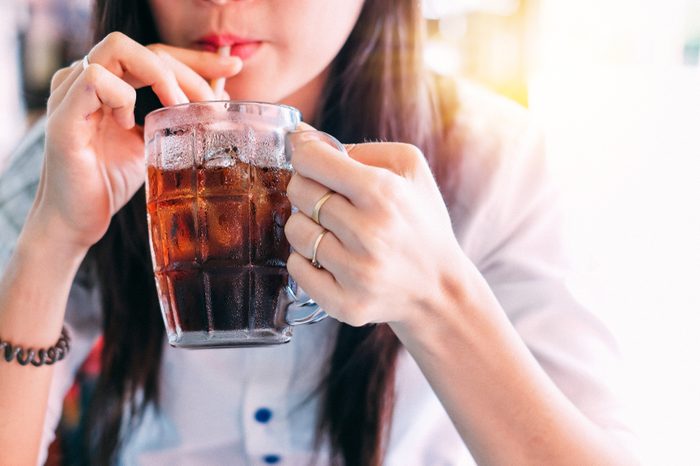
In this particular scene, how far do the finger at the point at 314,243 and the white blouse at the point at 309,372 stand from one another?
677 millimetres

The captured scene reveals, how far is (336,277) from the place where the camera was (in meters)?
0.78

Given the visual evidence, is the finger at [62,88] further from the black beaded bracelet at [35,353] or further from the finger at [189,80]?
the black beaded bracelet at [35,353]

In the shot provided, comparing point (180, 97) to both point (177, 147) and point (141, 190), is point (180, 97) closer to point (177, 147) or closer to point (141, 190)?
point (177, 147)

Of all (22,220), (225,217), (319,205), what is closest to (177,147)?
(225,217)

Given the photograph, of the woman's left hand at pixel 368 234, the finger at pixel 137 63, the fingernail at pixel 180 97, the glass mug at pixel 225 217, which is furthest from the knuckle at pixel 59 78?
the woman's left hand at pixel 368 234

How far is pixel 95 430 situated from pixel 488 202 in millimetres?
969

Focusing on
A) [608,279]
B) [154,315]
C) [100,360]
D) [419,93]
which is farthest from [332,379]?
[608,279]

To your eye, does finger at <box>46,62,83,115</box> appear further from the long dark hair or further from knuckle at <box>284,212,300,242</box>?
knuckle at <box>284,212,300,242</box>

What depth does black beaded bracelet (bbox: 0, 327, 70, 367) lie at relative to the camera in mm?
1222

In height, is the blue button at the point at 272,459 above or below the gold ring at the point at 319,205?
below

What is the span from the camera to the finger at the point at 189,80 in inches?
43.1

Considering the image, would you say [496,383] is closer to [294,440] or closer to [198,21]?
[294,440]

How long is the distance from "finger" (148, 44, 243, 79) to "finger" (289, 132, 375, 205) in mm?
438

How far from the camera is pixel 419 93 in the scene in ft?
5.00
